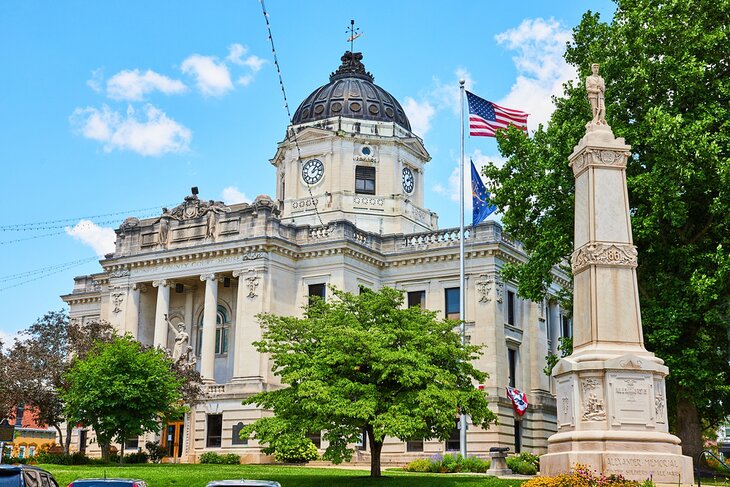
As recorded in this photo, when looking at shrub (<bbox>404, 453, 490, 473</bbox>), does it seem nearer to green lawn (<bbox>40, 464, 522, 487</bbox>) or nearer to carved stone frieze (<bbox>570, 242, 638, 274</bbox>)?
green lawn (<bbox>40, 464, 522, 487</bbox>)

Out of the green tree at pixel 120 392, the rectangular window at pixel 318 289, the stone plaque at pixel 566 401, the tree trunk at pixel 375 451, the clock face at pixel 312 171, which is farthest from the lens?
the clock face at pixel 312 171

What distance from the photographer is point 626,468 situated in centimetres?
2017

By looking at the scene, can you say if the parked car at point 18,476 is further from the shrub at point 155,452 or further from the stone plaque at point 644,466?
the shrub at point 155,452

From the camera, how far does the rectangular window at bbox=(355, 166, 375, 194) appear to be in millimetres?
63250

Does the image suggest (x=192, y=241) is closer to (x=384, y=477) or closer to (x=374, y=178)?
(x=374, y=178)

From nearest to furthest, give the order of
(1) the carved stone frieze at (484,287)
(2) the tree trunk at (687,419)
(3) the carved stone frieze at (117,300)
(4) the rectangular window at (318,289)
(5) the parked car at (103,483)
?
(5) the parked car at (103,483)
(2) the tree trunk at (687,419)
(1) the carved stone frieze at (484,287)
(4) the rectangular window at (318,289)
(3) the carved stone frieze at (117,300)

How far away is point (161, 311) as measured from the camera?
188 feet

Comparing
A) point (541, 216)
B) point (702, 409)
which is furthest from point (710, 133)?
point (702, 409)

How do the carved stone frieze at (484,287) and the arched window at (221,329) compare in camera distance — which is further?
the arched window at (221,329)

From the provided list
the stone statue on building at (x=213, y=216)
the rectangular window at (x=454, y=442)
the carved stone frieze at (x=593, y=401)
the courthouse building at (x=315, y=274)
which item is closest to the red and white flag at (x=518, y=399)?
the courthouse building at (x=315, y=274)

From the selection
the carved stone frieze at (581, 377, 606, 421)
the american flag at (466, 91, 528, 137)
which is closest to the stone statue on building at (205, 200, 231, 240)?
the american flag at (466, 91, 528, 137)

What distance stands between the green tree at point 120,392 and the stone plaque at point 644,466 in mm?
27730

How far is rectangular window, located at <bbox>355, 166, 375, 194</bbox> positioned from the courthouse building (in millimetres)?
75

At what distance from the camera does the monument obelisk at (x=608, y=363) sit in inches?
803
